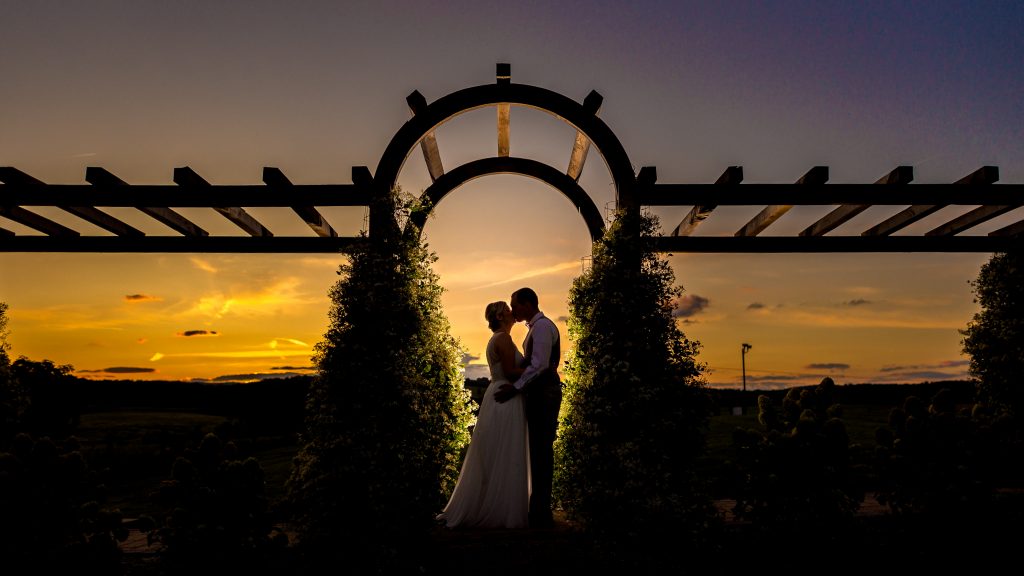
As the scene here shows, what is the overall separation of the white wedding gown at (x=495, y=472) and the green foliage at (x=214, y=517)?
207cm

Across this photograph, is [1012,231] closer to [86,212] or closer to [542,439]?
[542,439]

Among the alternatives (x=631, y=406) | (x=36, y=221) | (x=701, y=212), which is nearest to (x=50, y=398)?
(x=36, y=221)

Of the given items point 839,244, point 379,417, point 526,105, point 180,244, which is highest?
point 526,105

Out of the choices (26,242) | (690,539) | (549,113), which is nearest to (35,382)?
(26,242)

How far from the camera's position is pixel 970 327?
35.1 feet

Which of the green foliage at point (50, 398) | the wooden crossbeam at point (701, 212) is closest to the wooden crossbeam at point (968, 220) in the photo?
the wooden crossbeam at point (701, 212)

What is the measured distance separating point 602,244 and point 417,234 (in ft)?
6.72

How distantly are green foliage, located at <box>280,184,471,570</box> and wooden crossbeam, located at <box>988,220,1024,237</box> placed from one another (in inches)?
333

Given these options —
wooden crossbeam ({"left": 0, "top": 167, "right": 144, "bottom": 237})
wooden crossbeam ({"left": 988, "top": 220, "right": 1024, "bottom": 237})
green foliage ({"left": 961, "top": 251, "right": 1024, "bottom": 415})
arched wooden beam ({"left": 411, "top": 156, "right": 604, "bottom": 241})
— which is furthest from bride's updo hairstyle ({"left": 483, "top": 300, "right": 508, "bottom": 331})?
green foliage ({"left": 961, "top": 251, "right": 1024, "bottom": 415})

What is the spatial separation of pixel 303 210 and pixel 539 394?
3.59 meters

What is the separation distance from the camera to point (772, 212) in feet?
27.7

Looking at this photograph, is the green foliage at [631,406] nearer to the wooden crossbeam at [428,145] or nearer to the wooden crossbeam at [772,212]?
the wooden crossbeam at [772,212]

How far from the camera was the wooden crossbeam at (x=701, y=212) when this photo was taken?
25.0ft

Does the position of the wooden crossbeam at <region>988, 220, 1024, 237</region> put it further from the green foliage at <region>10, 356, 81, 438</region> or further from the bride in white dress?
the green foliage at <region>10, 356, 81, 438</region>
